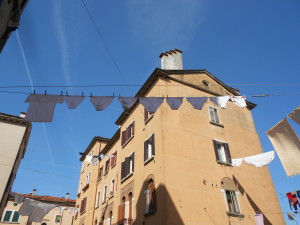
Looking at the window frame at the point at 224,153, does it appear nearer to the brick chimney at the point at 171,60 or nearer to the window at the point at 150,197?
the window at the point at 150,197

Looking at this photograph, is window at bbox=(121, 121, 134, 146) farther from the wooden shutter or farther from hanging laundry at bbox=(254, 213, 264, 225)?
hanging laundry at bbox=(254, 213, 264, 225)

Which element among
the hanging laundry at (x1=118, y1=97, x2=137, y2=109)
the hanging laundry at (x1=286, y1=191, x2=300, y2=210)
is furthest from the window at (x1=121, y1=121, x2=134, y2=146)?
the hanging laundry at (x1=286, y1=191, x2=300, y2=210)

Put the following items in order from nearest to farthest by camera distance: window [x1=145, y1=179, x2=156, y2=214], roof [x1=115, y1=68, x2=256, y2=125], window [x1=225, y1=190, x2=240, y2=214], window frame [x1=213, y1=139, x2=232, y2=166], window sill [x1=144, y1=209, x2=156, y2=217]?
window sill [x1=144, y1=209, x2=156, y2=217]
window [x1=145, y1=179, x2=156, y2=214]
window [x1=225, y1=190, x2=240, y2=214]
window frame [x1=213, y1=139, x2=232, y2=166]
roof [x1=115, y1=68, x2=256, y2=125]

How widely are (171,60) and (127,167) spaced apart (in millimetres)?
9989

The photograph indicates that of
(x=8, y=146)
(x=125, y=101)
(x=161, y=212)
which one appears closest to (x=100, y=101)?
(x=125, y=101)

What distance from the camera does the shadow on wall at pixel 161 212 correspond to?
12.8 m

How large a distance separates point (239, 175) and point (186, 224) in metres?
5.64

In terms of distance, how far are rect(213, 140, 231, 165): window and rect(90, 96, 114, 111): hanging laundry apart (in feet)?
29.7

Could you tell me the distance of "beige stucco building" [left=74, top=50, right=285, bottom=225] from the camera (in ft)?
46.0

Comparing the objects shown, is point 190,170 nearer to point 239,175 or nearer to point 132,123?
point 239,175

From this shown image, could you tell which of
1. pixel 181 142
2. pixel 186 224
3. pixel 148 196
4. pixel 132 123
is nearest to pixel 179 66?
pixel 132 123

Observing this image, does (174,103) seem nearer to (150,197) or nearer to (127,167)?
(150,197)

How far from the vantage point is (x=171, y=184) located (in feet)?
45.4

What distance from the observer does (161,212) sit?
43.1 ft
